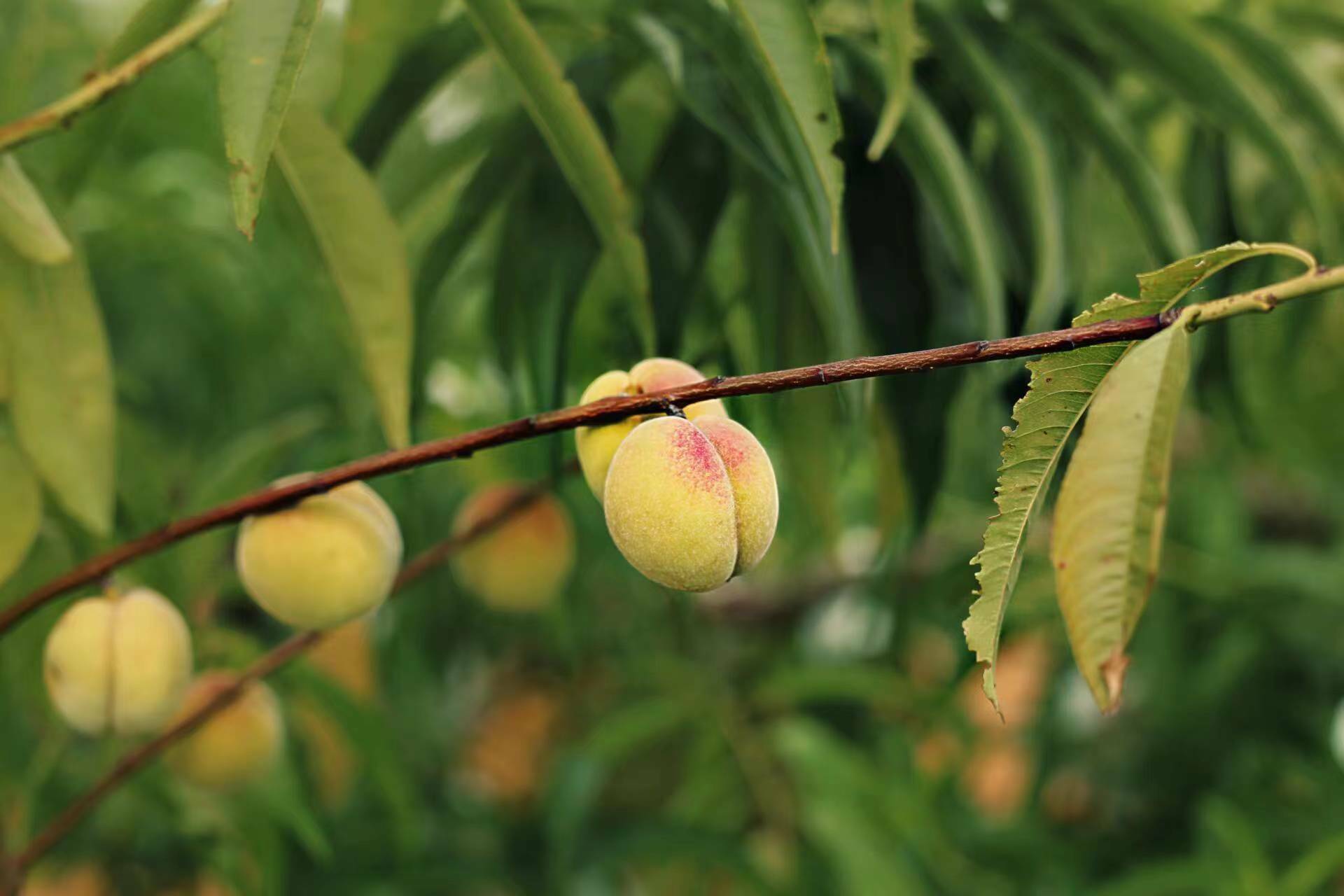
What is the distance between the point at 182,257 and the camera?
1.22 metres

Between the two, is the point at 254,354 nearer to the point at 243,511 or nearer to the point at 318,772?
the point at 318,772

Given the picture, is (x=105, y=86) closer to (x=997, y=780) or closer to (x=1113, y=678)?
(x=1113, y=678)

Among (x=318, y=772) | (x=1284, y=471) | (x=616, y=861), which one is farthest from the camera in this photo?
(x=1284, y=471)

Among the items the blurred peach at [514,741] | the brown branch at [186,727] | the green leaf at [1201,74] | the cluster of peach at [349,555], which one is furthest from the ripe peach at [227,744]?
the blurred peach at [514,741]

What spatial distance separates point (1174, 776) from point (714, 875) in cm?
54

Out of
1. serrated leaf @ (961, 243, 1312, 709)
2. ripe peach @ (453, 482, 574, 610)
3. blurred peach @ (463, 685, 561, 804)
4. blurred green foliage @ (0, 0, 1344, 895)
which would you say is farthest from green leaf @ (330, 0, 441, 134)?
blurred peach @ (463, 685, 561, 804)

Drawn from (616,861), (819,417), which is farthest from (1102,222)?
(616,861)

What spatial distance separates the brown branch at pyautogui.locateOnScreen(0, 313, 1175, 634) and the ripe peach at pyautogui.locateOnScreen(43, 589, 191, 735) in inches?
1.3

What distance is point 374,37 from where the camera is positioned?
0.66m

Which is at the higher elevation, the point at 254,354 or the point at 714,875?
the point at 254,354

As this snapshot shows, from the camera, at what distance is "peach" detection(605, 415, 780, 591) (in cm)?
38

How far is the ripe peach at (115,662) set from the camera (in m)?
0.59

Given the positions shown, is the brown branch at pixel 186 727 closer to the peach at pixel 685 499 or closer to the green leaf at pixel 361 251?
the green leaf at pixel 361 251

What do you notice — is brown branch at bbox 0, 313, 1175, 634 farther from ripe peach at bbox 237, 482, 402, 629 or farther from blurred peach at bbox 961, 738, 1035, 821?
blurred peach at bbox 961, 738, 1035, 821
